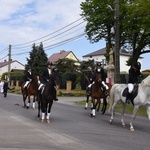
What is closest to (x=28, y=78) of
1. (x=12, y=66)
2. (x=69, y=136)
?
(x=69, y=136)

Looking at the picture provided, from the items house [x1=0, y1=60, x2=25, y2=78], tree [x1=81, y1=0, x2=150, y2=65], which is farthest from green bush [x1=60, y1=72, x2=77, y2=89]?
house [x1=0, y1=60, x2=25, y2=78]

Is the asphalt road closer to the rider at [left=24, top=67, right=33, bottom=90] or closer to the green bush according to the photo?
the rider at [left=24, top=67, right=33, bottom=90]

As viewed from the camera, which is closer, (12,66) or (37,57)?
(37,57)

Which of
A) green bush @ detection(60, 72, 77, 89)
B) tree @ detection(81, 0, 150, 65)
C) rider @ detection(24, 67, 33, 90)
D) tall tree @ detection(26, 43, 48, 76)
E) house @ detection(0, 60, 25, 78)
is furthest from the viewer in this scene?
house @ detection(0, 60, 25, 78)

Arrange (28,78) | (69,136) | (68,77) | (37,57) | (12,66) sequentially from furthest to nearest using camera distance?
(12,66) → (37,57) → (68,77) → (28,78) → (69,136)

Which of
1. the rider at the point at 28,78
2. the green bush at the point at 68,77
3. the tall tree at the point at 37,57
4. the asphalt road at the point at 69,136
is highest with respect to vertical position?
the tall tree at the point at 37,57

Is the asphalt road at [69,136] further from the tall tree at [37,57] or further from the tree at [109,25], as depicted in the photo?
the tall tree at [37,57]

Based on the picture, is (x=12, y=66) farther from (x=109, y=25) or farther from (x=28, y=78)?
(x=28, y=78)

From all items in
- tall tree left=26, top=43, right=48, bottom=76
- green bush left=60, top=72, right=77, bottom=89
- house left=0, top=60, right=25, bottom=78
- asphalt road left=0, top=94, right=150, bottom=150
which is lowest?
asphalt road left=0, top=94, right=150, bottom=150

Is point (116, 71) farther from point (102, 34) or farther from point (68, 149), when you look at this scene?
point (102, 34)

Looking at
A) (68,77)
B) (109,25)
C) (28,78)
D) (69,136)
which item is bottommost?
(69,136)

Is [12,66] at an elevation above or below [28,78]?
above

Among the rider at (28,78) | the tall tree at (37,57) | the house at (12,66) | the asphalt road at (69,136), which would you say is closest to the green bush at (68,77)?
the tall tree at (37,57)

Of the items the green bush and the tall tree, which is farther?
the tall tree
